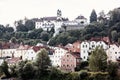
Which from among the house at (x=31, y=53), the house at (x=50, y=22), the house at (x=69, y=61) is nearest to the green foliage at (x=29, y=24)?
the house at (x=50, y=22)

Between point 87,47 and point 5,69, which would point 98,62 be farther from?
point 5,69

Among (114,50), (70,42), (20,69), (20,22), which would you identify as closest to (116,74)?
(114,50)

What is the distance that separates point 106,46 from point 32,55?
1515 cm

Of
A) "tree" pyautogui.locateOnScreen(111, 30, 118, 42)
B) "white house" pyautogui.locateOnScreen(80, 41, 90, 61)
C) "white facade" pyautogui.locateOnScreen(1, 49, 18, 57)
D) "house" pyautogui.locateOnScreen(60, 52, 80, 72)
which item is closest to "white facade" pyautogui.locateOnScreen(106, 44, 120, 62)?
"white house" pyautogui.locateOnScreen(80, 41, 90, 61)

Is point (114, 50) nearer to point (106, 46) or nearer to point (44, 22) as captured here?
point (106, 46)

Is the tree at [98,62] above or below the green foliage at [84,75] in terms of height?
above

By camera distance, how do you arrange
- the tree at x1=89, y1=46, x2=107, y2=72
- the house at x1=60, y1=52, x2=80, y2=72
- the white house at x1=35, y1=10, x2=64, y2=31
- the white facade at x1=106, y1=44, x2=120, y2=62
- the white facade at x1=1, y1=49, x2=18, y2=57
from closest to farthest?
the tree at x1=89, y1=46, x2=107, y2=72 < the house at x1=60, y1=52, x2=80, y2=72 < the white facade at x1=106, y1=44, x2=120, y2=62 < the white facade at x1=1, y1=49, x2=18, y2=57 < the white house at x1=35, y1=10, x2=64, y2=31

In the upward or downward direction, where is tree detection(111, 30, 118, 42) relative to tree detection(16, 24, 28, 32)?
downward

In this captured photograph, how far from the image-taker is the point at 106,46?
69.8 meters

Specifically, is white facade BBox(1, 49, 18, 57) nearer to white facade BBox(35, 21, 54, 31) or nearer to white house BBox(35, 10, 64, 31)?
white house BBox(35, 10, 64, 31)

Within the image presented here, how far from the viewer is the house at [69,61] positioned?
6544 centimetres

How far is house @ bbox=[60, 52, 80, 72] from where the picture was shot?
6544 cm

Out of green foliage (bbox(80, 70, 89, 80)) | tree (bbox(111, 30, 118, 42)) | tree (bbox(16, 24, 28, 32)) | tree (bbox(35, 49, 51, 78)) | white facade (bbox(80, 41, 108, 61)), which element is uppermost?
tree (bbox(16, 24, 28, 32))

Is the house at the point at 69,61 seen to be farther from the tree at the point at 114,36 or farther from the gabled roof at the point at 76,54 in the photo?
the tree at the point at 114,36
